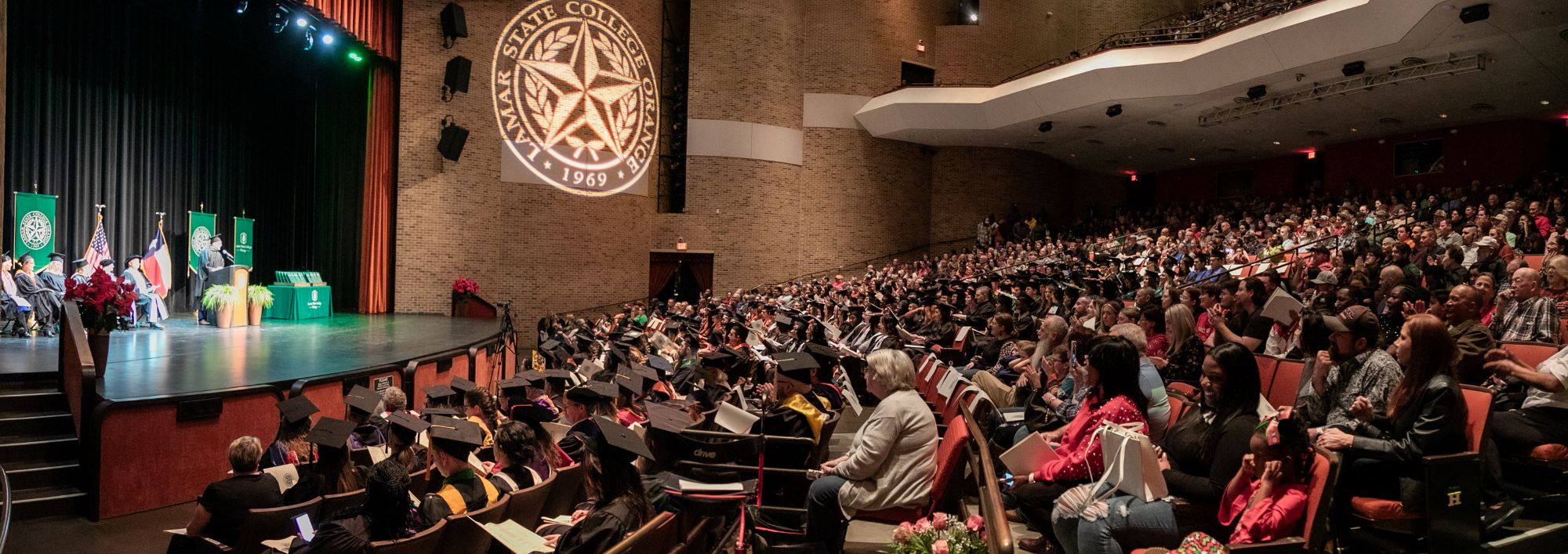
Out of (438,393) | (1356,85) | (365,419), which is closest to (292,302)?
(438,393)

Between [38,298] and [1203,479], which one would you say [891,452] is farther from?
[38,298]

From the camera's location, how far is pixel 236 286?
572 inches

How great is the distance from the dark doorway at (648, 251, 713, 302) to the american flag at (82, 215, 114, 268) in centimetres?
1038

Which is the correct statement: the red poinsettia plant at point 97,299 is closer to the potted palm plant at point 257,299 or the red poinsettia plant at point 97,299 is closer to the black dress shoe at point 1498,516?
the potted palm plant at point 257,299

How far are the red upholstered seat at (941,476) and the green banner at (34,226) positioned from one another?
13740mm

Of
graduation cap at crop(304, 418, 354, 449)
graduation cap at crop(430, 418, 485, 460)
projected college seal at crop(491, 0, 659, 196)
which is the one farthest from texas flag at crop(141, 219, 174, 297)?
graduation cap at crop(430, 418, 485, 460)

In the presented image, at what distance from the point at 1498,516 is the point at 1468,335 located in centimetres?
109

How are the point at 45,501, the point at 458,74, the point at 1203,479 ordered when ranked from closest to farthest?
the point at 1203,479
the point at 45,501
the point at 458,74

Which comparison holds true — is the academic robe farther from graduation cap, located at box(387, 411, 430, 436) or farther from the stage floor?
graduation cap, located at box(387, 411, 430, 436)

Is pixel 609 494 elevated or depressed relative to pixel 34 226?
depressed

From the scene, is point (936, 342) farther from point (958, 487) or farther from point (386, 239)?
point (386, 239)

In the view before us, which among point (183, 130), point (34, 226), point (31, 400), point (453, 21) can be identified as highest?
point (453, 21)

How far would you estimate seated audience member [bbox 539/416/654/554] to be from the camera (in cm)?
300

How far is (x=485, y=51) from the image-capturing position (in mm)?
19125
